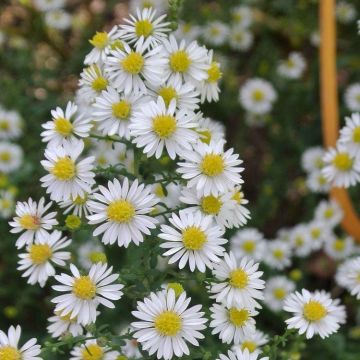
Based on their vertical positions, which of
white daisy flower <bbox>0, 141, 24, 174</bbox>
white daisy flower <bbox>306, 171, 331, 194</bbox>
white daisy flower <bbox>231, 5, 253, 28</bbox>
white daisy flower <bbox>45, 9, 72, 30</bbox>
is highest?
white daisy flower <bbox>45, 9, 72, 30</bbox>

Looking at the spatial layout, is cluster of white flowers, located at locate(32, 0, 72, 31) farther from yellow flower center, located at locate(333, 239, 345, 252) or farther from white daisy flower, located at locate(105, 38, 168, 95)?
white daisy flower, located at locate(105, 38, 168, 95)

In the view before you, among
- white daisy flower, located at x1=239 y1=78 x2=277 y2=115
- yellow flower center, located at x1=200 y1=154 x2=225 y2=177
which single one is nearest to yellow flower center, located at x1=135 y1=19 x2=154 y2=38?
yellow flower center, located at x1=200 y1=154 x2=225 y2=177

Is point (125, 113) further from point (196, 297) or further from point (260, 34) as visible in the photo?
point (260, 34)

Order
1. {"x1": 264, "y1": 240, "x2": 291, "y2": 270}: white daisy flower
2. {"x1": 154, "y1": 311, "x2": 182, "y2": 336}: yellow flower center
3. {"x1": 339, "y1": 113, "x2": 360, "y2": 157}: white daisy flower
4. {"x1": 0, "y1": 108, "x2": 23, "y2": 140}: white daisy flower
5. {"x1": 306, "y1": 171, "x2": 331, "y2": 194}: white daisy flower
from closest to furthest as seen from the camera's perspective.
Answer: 1. {"x1": 154, "y1": 311, "x2": 182, "y2": 336}: yellow flower center
2. {"x1": 339, "y1": 113, "x2": 360, "y2": 157}: white daisy flower
3. {"x1": 264, "y1": 240, "x2": 291, "y2": 270}: white daisy flower
4. {"x1": 306, "y1": 171, "x2": 331, "y2": 194}: white daisy flower
5. {"x1": 0, "y1": 108, "x2": 23, "y2": 140}: white daisy flower

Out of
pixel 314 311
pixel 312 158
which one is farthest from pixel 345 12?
pixel 314 311

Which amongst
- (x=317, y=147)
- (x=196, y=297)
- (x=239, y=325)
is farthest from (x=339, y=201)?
(x=239, y=325)

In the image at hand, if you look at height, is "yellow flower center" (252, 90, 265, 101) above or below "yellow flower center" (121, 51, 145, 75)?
above

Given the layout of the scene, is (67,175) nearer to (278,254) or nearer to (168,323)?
(168,323)
